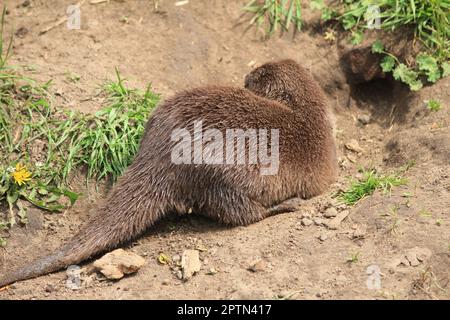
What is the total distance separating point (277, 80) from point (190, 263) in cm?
139

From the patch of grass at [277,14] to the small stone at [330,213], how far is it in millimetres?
1761

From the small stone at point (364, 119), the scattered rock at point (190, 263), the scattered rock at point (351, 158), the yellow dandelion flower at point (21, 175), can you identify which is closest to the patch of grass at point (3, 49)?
the yellow dandelion flower at point (21, 175)

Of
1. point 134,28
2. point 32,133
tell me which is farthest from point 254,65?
point 32,133

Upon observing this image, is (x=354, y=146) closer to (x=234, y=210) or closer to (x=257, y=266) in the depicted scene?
(x=234, y=210)

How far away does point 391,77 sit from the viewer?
4.51m

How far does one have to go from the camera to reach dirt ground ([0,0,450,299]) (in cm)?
291

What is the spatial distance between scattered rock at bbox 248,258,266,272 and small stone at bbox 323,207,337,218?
55cm

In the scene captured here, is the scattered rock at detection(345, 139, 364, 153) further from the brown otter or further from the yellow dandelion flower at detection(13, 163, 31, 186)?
the yellow dandelion flower at detection(13, 163, 31, 186)

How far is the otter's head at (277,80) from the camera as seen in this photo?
3.81 m

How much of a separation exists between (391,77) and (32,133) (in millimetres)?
2648

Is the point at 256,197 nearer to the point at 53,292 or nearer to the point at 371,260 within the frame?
the point at 371,260

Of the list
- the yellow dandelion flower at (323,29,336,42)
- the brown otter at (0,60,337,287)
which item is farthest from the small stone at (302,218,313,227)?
the yellow dandelion flower at (323,29,336,42)

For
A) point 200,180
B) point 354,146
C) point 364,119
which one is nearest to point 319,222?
point 200,180

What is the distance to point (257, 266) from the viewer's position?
302cm
